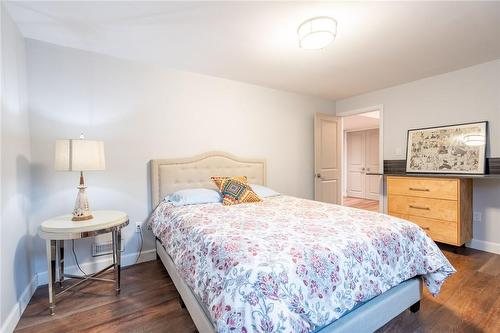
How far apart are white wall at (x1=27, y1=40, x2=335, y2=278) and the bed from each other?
0.93 meters

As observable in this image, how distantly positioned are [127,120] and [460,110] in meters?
4.07

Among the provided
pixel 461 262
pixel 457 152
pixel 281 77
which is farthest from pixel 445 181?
pixel 281 77

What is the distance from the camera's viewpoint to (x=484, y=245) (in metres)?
2.93

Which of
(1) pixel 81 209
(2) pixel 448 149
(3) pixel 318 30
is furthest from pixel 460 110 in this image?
(1) pixel 81 209

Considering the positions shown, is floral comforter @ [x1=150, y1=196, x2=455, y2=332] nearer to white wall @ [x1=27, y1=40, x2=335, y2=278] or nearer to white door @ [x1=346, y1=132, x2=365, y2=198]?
white wall @ [x1=27, y1=40, x2=335, y2=278]

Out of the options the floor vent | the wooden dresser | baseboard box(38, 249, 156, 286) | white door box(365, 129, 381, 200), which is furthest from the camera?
white door box(365, 129, 381, 200)

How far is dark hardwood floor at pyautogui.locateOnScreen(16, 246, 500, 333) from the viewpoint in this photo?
1.64m

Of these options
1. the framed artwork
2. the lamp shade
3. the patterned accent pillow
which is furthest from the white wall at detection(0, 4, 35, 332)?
the framed artwork

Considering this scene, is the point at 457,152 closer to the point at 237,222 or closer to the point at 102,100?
the point at 237,222

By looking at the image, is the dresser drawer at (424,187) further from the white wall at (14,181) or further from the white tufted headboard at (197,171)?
the white wall at (14,181)

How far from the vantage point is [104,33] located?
84.1 inches

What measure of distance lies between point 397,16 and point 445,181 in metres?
2.00

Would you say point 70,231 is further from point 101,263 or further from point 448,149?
point 448,149

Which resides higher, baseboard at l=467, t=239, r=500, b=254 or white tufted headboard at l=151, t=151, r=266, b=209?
white tufted headboard at l=151, t=151, r=266, b=209
